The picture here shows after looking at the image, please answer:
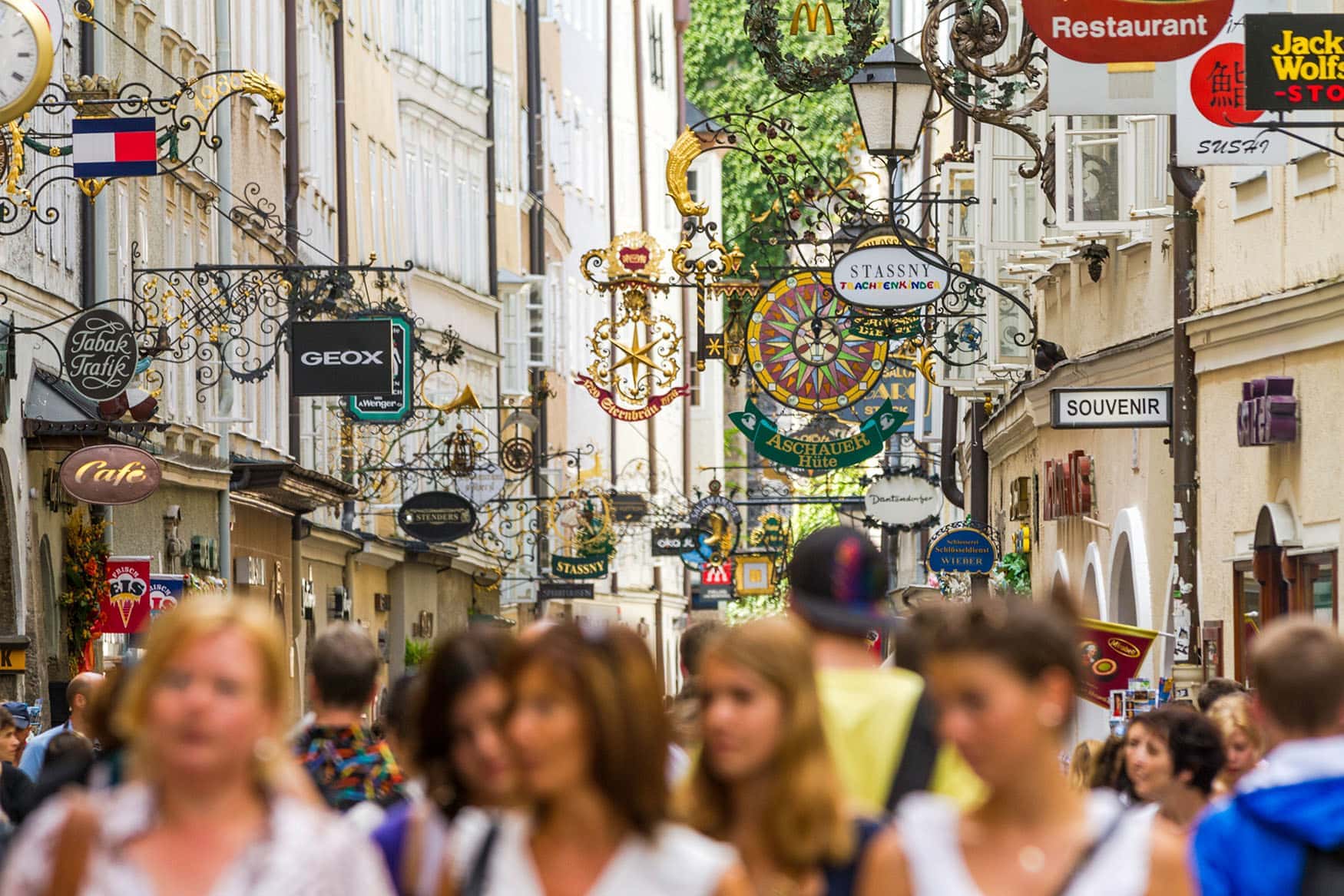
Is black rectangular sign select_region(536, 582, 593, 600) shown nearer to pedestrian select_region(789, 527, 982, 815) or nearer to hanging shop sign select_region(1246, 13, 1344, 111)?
hanging shop sign select_region(1246, 13, 1344, 111)

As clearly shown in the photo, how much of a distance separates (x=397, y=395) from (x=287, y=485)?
1.71 metres

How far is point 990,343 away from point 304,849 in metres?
23.2

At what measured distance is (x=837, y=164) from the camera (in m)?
66.0

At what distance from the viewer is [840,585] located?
574 centimetres

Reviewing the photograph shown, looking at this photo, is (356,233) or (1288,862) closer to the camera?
(1288,862)

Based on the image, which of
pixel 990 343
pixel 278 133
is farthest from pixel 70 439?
pixel 278 133

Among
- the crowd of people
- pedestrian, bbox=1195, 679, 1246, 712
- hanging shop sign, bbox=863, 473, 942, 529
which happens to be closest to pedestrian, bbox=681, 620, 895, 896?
the crowd of people

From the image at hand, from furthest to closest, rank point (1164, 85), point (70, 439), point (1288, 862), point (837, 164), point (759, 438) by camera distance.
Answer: point (837, 164)
point (759, 438)
point (70, 439)
point (1164, 85)
point (1288, 862)

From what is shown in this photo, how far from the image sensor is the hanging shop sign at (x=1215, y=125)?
1551cm

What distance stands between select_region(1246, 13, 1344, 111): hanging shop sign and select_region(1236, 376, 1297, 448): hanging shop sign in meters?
4.04

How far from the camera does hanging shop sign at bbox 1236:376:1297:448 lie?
16828 millimetres

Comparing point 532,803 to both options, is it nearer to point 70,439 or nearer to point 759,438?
point 70,439

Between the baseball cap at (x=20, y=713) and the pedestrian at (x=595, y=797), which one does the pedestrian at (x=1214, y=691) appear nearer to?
the pedestrian at (x=595, y=797)

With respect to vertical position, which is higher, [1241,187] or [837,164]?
[837,164]
